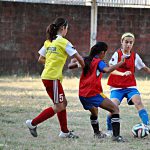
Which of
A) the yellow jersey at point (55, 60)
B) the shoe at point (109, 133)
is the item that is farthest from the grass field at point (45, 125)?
the yellow jersey at point (55, 60)

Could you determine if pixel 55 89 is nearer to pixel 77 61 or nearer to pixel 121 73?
pixel 77 61

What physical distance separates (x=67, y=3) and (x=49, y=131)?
13.1 metres

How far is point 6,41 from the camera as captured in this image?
2072 centimetres

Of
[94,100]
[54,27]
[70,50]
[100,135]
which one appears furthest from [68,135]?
[54,27]

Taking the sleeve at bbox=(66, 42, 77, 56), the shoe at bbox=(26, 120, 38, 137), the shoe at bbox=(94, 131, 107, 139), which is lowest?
the shoe at bbox=(94, 131, 107, 139)

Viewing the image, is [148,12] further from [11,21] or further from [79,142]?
[79,142]

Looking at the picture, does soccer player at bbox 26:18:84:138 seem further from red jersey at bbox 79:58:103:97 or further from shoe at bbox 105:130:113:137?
shoe at bbox 105:130:113:137

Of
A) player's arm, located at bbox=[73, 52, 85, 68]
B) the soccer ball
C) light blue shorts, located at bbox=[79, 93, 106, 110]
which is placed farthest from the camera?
the soccer ball

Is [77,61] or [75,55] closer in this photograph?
[75,55]

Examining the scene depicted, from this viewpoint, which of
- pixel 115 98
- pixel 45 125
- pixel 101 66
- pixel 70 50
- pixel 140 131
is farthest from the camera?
pixel 45 125

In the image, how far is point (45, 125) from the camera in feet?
30.1

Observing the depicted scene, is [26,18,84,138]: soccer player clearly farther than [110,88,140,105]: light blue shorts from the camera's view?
No

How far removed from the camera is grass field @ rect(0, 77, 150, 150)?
7.27m

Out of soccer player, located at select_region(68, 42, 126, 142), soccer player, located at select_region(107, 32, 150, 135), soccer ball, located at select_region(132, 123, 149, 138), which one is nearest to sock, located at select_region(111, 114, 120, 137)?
soccer player, located at select_region(68, 42, 126, 142)
